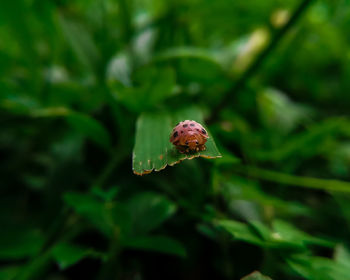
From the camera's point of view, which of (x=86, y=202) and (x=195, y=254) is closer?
(x=86, y=202)

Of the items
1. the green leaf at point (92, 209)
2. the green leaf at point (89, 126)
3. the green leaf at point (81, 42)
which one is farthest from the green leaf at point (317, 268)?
the green leaf at point (81, 42)

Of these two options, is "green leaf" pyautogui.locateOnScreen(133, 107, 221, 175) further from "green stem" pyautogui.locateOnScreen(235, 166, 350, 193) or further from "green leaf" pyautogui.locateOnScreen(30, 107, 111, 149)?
"green stem" pyautogui.locateOnScreen(235, 166, 350, 193)

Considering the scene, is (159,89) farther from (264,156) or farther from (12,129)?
(12,129)

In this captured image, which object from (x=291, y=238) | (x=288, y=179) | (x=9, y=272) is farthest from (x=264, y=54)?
(x=9, y=272)

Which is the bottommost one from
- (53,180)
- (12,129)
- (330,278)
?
(330,278)

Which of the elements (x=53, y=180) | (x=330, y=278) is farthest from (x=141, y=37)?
(x=330, y=278)

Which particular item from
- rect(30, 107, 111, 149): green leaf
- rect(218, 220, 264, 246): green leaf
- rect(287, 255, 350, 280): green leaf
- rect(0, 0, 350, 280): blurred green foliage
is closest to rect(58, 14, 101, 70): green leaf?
rect(0, 0, 350, 280): blurred green foliage

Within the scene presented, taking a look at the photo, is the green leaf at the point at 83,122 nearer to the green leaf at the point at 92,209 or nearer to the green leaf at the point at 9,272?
the green leaf at the point at 92,209
